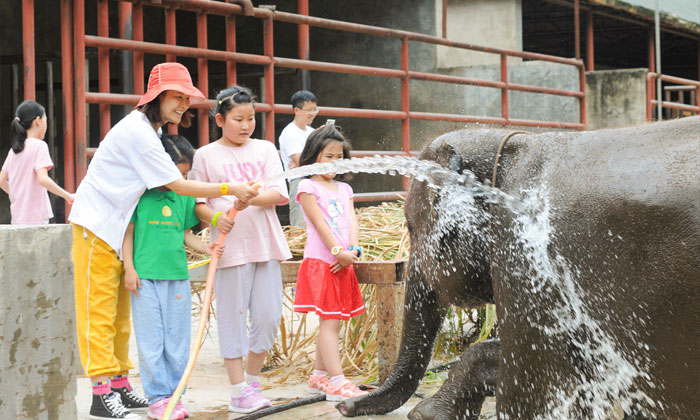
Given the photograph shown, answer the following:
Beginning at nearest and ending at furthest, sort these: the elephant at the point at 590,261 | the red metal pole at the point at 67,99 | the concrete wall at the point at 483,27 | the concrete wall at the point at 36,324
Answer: the elephant at the point at 590,261
the concrete wall at the point at 36,324
the red metal pole at the point at 67,99
the concrete wall at the point at 483,27

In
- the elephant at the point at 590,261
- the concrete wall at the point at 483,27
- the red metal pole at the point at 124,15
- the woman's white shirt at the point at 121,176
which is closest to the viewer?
the elephant at the point at 590,261

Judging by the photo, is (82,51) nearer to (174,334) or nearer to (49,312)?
(174,334)

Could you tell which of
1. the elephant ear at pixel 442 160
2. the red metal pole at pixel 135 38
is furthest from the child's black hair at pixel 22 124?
the elephant ear at pixel 442 160

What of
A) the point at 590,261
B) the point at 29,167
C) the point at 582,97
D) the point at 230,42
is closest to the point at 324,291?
the point at 590,261

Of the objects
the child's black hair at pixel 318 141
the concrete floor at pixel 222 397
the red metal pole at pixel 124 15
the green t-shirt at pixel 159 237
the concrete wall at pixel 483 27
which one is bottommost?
the concrete floor at pixel 222 397

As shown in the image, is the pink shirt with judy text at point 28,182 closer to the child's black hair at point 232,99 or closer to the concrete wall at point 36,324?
the child's black hair at point 232,99

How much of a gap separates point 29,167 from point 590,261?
4.50m

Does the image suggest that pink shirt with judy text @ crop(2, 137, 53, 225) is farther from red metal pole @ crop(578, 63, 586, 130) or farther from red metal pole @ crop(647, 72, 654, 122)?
red metal pole @ crop(647, 72, 654, 122)

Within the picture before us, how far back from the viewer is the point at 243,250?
4254 millimetres

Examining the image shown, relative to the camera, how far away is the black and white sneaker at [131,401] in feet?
14.0

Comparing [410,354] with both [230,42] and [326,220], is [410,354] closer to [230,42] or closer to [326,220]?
[326,220]

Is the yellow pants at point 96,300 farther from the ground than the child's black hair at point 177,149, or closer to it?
closer to it

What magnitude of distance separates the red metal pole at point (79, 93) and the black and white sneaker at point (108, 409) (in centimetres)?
227

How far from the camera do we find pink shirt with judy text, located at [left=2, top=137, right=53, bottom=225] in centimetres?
609
